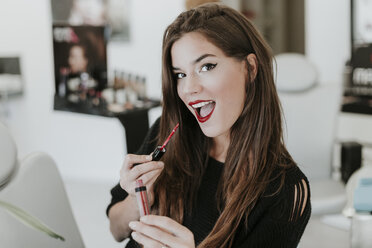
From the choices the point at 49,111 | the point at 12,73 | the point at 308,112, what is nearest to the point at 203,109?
the point at 308,112

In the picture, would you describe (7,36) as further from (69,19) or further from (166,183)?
(166,183)

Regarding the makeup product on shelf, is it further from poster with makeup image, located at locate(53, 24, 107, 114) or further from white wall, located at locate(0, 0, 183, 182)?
white wall, located at locate(0, 0, 183, 182)

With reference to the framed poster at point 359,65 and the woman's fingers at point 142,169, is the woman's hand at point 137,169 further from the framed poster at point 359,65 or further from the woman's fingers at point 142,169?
the framed poster at point 359,65

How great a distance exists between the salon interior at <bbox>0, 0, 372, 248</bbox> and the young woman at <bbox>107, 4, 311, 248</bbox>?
104 millimetres

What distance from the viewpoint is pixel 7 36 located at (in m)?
4.36

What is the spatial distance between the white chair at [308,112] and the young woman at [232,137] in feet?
4.32

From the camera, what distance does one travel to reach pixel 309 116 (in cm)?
251

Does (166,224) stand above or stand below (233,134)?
below

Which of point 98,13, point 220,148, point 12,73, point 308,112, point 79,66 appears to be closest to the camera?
point 220,148

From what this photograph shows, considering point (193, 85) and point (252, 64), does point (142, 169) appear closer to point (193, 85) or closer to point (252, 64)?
point (193, 85)

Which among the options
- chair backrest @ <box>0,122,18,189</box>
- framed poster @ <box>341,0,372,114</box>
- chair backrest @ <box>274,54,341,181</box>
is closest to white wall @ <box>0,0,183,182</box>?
framed poster @ <box>341,0,372,114</box>

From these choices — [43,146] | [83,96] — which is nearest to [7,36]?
[43,146]

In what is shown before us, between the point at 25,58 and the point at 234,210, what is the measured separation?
11.9ft

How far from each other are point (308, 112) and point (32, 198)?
5.40ft
